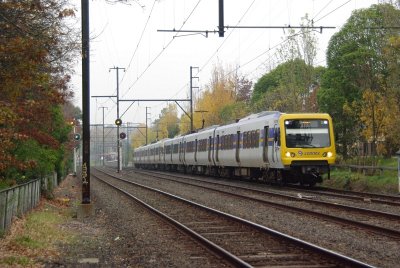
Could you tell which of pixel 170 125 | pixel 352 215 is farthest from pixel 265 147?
pixel 170 125

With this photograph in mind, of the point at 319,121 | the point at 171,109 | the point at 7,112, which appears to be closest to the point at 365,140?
the point at 319,121

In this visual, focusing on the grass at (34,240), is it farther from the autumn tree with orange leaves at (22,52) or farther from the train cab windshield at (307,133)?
the train cab windshield at (307,133)

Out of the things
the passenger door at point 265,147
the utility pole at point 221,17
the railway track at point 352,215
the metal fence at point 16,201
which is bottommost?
the railway track at point 352,215

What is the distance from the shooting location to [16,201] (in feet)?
49.3

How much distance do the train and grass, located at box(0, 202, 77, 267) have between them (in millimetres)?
11802

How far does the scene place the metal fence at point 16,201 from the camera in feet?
42.5

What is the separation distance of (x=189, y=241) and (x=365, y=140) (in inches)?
1274

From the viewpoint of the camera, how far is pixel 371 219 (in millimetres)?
15391

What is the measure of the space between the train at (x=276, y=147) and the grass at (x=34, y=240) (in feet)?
38.7

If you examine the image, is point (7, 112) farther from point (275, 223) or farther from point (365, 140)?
point (365, 140)

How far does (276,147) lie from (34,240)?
16.2m

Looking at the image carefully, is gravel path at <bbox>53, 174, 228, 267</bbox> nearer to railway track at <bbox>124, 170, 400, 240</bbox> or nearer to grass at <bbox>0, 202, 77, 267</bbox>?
grass at <bbox>0, 202, 77, 267</bbox>

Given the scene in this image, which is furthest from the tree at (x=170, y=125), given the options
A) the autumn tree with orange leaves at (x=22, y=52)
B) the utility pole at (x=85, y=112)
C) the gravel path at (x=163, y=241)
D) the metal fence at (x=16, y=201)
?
the autumn tree with orange leaves at (x=22, y=52)

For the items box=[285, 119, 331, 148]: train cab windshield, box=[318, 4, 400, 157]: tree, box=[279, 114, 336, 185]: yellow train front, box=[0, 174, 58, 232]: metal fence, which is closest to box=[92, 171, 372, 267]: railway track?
box=[0, 174, 58, 232]: metal fence
